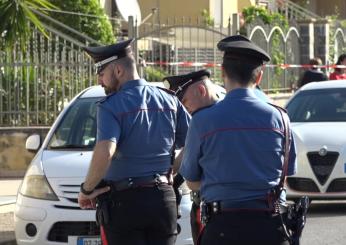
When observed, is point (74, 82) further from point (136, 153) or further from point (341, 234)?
point (136, 153)

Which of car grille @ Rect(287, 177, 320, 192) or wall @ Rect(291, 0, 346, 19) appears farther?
wall @ Rect(291, 0, 346, 19)

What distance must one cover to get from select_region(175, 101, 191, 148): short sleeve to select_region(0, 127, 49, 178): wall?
29.1 ft

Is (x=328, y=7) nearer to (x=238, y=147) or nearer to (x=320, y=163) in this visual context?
(x=320, y=163)

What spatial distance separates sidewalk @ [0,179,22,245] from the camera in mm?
9961

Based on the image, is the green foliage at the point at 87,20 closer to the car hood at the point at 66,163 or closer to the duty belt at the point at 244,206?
Result: the car hood at the point at 66,163

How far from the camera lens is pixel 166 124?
5965mm

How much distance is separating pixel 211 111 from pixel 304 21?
22093mm

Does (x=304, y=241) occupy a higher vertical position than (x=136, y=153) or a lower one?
lower

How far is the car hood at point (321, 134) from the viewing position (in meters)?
11.5

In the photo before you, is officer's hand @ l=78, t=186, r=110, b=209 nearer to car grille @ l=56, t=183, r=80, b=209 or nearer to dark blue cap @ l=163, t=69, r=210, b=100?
dark blue cap @ l=163, t=69, r=210, b=100

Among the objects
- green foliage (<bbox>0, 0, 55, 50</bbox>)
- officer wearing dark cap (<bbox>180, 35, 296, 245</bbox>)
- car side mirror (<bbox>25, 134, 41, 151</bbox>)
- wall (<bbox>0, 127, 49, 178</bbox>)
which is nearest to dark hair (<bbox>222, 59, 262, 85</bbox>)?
officer wearing dark cap (<bbox>180, 35, 296, 245</bbox>)

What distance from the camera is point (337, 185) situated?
450 inches

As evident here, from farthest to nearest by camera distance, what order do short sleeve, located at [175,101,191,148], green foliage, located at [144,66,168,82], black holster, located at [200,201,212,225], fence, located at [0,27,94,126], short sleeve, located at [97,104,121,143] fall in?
green foliage, located at [144,66,168,82], fence, located at [0,27,94,126], short sleeve, located at [175,101,191,148], short sleeve, located at [97,104,121,143], black holster, located at [200,201,212,225]

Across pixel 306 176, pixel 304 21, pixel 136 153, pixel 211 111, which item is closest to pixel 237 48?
pixel 211 111
